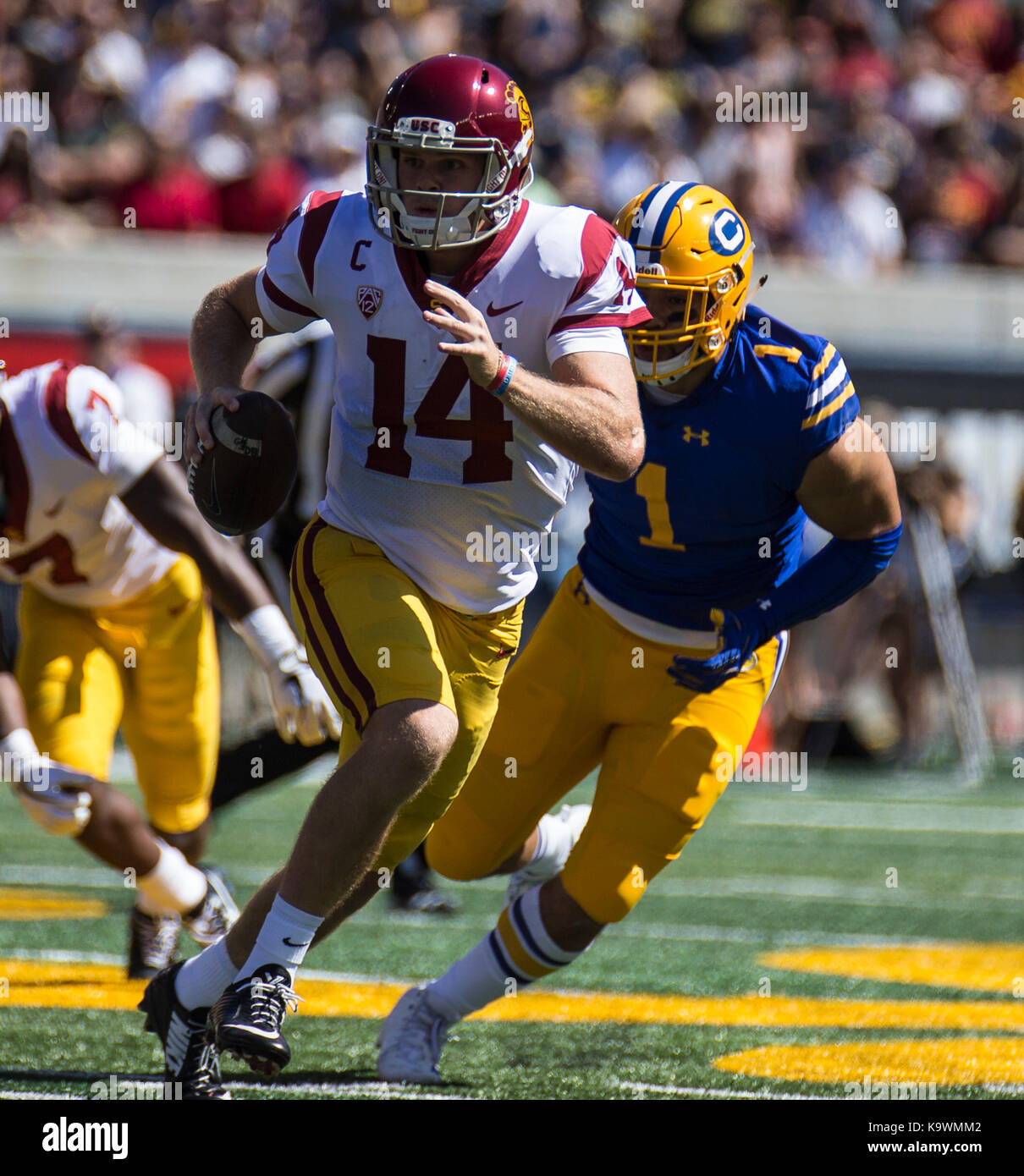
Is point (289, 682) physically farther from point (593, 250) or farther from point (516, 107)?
point (516, 107)

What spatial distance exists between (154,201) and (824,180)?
4.37 metres

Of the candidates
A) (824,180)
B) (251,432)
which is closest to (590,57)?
(824,180)

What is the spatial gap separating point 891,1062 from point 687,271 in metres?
1.64

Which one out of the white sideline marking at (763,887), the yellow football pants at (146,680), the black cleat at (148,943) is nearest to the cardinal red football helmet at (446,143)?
the yellow football pants at (146,680)

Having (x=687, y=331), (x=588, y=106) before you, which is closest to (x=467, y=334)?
(x=687, y=331)

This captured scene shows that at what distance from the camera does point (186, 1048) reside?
10.3 ft

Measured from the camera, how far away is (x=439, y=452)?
3092mm

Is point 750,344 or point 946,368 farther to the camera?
point 946,368

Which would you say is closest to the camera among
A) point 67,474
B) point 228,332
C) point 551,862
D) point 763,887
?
point 228,332

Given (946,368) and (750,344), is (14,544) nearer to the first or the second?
(750,344)

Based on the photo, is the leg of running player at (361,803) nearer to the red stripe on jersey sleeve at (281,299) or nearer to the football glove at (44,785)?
the red stripe on jersey sleeve at (281,299)

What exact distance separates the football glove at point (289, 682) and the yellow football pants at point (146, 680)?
80 cm

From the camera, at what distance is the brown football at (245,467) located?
3107 millimetres

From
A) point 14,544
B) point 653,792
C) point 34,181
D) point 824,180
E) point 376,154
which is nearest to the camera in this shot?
point 376,154
